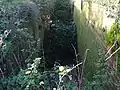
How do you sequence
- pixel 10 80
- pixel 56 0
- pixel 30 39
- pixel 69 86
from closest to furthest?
pixel 69 86
pixel 10 80
pixel 30 39
pixel 56 0

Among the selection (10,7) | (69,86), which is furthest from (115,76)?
(10,7)

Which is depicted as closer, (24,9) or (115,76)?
(115,76)

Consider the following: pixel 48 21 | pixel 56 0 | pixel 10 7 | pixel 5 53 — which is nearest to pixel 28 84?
pixel 5 53

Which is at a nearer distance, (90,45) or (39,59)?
(39,59)

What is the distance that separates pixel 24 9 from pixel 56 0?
14.6ft

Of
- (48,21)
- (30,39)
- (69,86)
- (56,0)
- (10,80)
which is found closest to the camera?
(69,86)

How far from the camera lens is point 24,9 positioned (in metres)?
6.27

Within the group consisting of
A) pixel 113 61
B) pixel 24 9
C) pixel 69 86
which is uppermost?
pixel 24 9

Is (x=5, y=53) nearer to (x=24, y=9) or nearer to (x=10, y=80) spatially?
(x=10, y=80)

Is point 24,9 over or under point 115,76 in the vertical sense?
over

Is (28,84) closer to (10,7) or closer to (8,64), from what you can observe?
(8,64)

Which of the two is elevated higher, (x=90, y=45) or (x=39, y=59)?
(x=39, y=59)

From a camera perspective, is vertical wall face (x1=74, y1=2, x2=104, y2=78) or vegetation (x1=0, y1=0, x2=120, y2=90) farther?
vertical wall face (x1=74, y1=2, x2=104, y2=78)

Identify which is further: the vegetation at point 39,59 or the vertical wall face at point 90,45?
the vertical wall face at point 90,45
